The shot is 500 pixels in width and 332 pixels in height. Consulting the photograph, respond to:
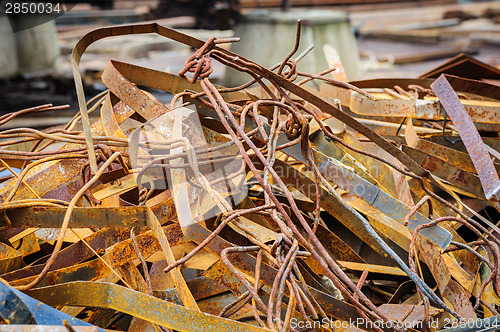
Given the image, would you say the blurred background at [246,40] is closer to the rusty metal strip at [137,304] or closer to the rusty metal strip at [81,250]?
the rusty metal strip at [81,250]

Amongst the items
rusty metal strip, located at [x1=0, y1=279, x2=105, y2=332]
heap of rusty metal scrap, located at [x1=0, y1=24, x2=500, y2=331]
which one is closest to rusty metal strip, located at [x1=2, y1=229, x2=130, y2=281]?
heap of rusty metal scrap, located at [x1=0, y1=24, x2=500, y2=331]

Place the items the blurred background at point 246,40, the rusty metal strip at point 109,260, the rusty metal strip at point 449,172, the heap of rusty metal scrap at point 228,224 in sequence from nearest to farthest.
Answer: the heap of rusty metal scrap at point 228,224 → the rusty metal strip at point 109,260 → the rusty metal strip at point 449,172 → the blurred background at point 246,40

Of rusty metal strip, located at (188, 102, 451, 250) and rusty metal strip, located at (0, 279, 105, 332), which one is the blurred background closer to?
rusty metal strip, located at (188, 102, 451, 250)

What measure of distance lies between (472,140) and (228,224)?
983mm

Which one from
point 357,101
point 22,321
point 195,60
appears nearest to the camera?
point 22,321

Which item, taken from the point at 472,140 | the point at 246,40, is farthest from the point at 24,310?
the point at 246,40

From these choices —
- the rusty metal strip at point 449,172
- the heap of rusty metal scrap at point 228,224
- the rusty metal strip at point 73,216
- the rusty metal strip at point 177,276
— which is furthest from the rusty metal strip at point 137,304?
the rusty metal strip at point 449,172

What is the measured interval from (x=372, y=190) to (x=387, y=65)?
6.46 m

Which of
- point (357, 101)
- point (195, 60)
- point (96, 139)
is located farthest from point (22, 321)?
point (357, 101)

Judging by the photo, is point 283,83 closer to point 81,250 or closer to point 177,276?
point 177,276

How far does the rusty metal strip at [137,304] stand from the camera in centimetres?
110

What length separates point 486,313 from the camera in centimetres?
145

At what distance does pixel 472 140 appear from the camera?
1.73 metres

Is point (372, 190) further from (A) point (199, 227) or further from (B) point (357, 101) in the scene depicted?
(B) point (357, 101)
